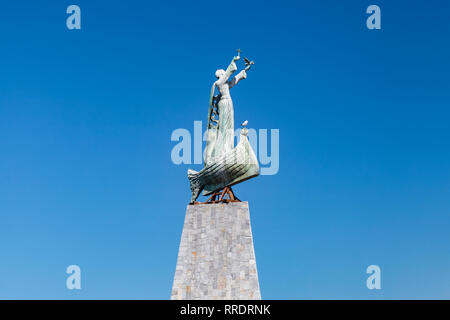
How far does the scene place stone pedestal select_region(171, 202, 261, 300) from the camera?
2969cm

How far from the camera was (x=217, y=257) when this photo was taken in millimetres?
30562

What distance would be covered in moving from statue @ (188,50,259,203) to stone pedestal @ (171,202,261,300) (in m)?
1.24

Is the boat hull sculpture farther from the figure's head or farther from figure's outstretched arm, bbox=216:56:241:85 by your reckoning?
the figure's head

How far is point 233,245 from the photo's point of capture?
100 feet

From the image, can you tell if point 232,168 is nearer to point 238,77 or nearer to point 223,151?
point 223,151

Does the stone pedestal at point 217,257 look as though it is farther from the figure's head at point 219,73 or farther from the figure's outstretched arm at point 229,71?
the figure's head at point 219,73

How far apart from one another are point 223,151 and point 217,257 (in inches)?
217

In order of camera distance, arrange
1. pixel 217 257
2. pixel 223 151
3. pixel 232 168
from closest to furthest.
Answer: pixel 217 257 → pixel 232 168 → pixel 223 151

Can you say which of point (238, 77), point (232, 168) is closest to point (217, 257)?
point (232, 168)

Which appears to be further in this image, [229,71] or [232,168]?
[229,71]

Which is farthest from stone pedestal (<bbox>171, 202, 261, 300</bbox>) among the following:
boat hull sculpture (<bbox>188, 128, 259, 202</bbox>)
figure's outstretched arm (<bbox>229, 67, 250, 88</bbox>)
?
figure's outstretched arm (<bbox>229, 67, 250, 88</bbox>)
